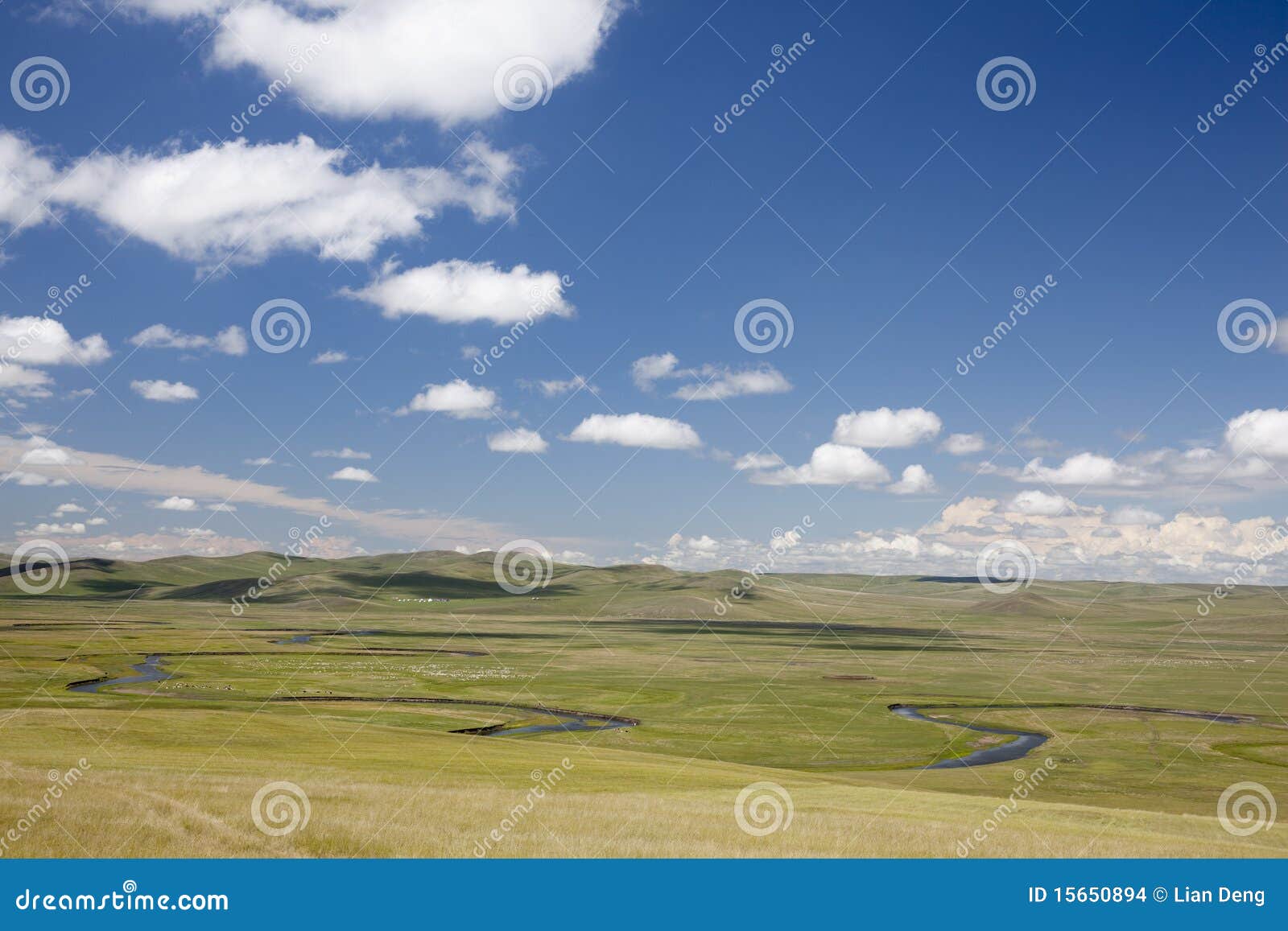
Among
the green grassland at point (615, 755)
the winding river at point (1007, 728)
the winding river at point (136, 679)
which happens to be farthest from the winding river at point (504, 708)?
the winding river at point (1007, 728)

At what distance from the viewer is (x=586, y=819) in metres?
27.2

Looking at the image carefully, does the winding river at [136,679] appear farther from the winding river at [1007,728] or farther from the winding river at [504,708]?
the winding river at [1007,728]

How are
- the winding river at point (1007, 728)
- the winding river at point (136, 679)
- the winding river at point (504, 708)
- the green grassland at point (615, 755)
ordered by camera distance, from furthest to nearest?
the winding river at point (136, 679)
the winding river at point (504, 708)
the winding river at point (1007, 728)
the green grassland at point (615, 755)

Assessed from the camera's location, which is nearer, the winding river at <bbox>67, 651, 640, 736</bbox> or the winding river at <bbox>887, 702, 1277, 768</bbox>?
the winding river at <bbox>887, 702, 1277, 768</bbox>

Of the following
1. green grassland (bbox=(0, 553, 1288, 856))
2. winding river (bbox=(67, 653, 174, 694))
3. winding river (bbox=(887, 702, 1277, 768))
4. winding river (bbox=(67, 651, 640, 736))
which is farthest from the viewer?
winding river (bbox=(67, 653, 174, 694))

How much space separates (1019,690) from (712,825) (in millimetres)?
131382

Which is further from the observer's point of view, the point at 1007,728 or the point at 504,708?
the point at 504,708

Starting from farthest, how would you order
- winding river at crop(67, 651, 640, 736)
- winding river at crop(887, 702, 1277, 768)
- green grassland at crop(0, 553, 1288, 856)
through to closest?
1. winding river at crop(67, 651, 640, 736)
2. winding river at crop(887, 702, 1277, 768)
3. green grassland at crop(0, 553, 1288, 856)

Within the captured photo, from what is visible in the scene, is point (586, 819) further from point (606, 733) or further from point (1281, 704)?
point (1281, 704)

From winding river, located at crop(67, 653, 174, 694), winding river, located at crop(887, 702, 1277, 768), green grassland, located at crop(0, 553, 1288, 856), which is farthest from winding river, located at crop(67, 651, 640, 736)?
winding river, located at crop(887, 702, 1277, 768)

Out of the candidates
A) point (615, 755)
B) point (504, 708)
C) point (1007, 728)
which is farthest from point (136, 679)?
point (1007, 728)

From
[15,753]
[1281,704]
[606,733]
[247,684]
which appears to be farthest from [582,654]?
[15,753]

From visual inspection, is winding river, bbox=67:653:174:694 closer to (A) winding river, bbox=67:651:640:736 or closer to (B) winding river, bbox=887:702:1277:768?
(A) winding river, bbox=67:651:640:736

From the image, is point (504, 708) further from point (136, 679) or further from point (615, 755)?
point (136, 679)
